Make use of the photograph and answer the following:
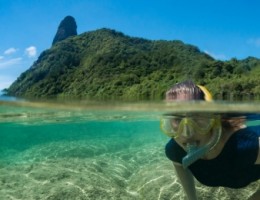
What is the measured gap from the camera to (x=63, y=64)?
99438 millimetres

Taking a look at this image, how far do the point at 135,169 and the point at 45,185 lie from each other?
9.07 ft

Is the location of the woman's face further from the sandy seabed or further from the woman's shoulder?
the sandy seabed

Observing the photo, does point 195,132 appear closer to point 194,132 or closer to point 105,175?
point 194,132

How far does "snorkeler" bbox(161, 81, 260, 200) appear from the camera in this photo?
4.83 meters

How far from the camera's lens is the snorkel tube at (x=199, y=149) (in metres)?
4.63

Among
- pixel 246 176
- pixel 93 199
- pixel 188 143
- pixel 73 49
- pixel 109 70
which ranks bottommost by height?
pixel 93 199

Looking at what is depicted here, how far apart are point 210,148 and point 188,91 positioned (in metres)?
0.96

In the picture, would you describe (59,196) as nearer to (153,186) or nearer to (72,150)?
(153,186)

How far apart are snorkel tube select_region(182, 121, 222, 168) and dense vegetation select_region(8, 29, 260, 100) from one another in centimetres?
4518

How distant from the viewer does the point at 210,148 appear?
188 inches

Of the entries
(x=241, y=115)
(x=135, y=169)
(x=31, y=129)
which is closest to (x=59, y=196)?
(x=135, y=169)

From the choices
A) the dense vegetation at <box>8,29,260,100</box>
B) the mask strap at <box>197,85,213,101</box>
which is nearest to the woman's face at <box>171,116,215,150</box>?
the mask strap at <box>197,85,213,101</box>

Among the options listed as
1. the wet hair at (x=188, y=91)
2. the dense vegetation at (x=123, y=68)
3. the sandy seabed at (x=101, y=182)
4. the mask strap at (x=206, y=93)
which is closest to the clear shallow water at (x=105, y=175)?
the sandy seabed at (x=101, y=182)

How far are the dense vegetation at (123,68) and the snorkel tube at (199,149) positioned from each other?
45176mm
